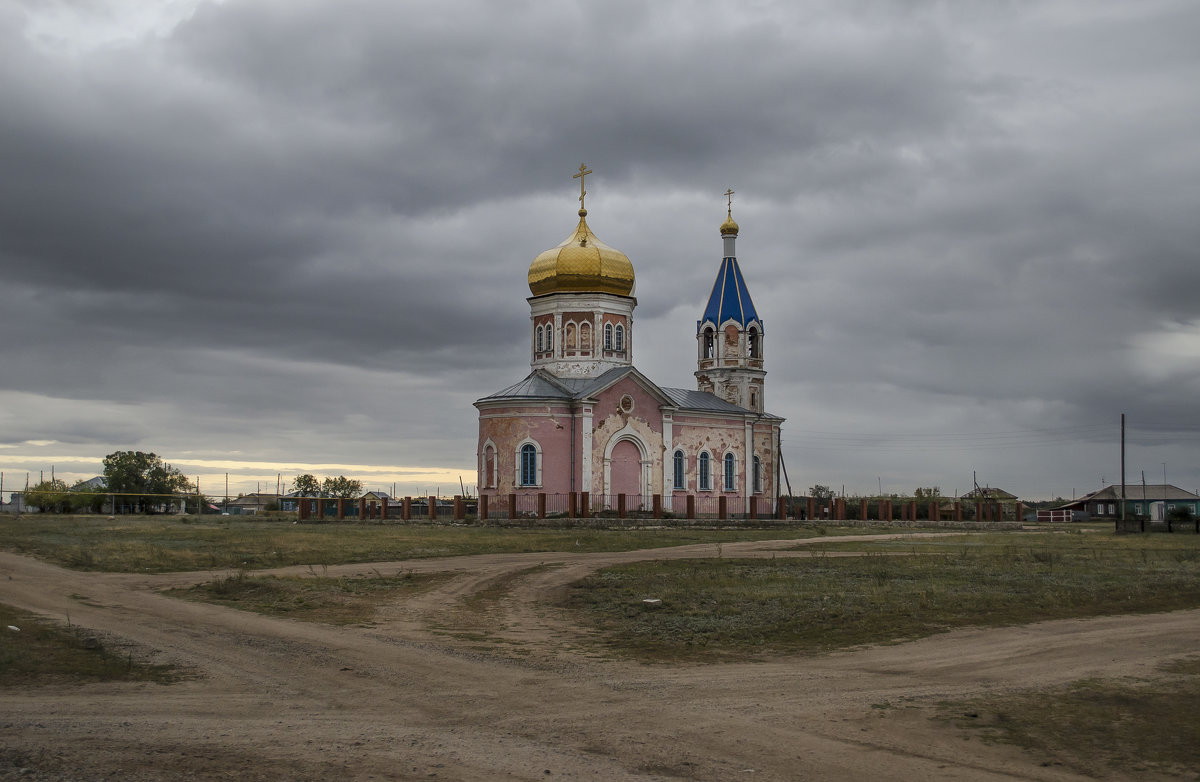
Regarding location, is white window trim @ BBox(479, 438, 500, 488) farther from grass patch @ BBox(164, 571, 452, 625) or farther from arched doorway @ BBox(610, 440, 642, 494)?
grass patch @ BBox(164, 571, 452, 625)

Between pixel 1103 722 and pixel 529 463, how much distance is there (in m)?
39.2

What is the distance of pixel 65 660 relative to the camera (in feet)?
35.0

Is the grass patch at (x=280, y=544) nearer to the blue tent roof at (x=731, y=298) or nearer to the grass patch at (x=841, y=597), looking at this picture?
the grass patch at (x=841, y=597)

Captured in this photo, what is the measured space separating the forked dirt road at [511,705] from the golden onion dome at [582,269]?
37144mm

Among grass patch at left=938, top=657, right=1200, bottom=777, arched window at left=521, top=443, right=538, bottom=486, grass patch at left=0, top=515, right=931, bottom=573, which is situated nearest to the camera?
grass patch at left=938, top=657, right=1200, bottom=777

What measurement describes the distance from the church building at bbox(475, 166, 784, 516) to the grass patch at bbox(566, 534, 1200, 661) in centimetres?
2311

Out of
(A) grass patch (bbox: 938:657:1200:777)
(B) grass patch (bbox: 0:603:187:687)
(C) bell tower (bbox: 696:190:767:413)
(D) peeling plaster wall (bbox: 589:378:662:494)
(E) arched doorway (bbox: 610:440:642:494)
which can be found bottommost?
(A) grass patch (bbox: 938:657:1200:777)

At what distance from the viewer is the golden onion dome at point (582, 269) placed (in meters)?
50.6

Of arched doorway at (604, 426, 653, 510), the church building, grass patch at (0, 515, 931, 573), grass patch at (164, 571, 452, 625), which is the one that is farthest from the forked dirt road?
arched doorway at (604, 426, 653, 510)

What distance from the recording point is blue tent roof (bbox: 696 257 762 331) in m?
57.7

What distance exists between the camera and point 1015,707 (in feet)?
29.5

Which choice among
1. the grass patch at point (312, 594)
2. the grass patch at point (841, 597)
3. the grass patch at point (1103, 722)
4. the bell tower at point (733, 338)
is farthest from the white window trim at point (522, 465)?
the grass patch at point (1103, 722)

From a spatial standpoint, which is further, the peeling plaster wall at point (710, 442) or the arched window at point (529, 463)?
the peeling plaster wall at point (710, 442)

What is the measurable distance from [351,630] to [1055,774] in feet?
28.9
